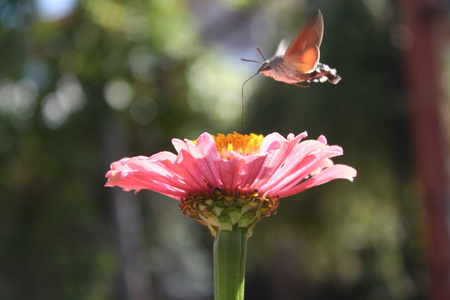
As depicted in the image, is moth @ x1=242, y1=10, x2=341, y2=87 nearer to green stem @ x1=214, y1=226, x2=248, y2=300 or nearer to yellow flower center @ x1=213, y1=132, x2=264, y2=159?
yellow flower center @ x1=213, y1=132, x2=264, y2=159

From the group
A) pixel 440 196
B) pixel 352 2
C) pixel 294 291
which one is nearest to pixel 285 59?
pixel 440 196

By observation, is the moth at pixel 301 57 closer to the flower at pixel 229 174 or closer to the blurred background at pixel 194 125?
the flower at pixel 229 174

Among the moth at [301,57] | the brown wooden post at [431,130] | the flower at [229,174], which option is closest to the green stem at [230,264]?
the flower at [229,174]

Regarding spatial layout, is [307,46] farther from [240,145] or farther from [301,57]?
[240,145]

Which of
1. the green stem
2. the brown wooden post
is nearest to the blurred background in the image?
the brown wooden post

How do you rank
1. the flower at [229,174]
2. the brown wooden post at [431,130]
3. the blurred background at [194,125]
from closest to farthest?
the flower at [229,174]
the brown wooden post at [431,130]
the blurred background at [194,125]

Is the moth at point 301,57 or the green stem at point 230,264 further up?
the moth at point 301,57
